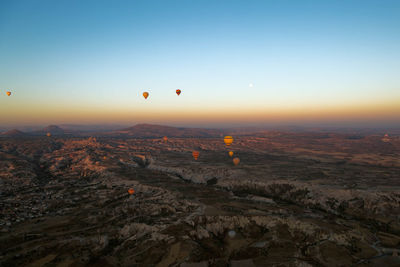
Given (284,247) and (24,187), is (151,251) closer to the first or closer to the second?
(284,247)

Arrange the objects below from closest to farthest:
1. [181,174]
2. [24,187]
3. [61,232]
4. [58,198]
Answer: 1. [61,232]
2. [58,198]
3. [24,187]
4. [181,174]

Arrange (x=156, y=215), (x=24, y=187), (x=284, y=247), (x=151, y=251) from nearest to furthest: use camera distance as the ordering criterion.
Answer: (x=151, y=251) < (x=284, y=247) < (x=156, y=215) < (x=24, y=187)

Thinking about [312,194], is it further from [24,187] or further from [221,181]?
[24,187]

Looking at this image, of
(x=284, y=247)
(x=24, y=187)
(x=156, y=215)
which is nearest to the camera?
(x=284, y=247)

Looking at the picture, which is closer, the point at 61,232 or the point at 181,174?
the point at 61,232

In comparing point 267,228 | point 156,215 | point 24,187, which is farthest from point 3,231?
point 267,228

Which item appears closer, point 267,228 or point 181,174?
point 267,228

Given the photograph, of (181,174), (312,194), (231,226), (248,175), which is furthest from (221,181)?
(231,226)

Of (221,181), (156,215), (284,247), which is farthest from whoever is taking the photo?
(221,181)
